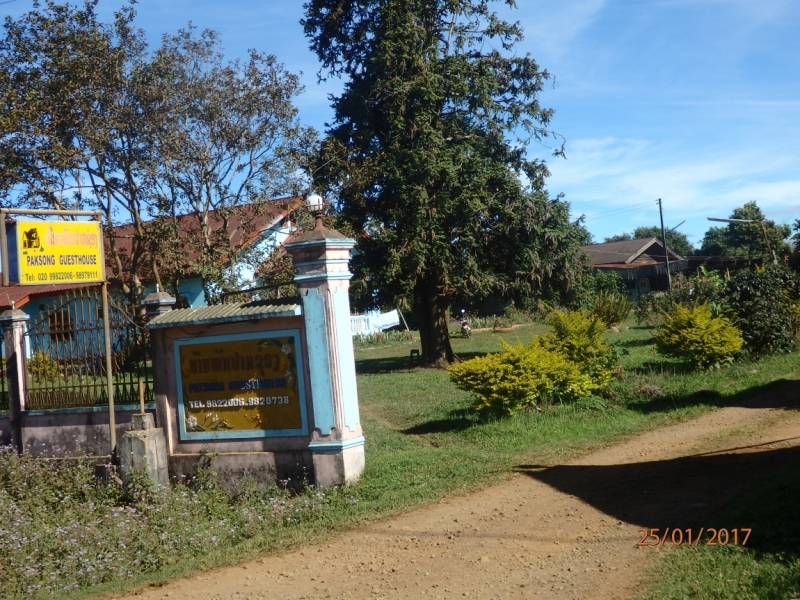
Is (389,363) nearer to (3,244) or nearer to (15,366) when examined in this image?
(15,366)

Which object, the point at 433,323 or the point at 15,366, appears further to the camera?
the point at 433,323

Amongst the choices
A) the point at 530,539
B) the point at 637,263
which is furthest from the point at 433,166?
the point at 637,263

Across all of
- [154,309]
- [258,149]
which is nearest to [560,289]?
[258,149]

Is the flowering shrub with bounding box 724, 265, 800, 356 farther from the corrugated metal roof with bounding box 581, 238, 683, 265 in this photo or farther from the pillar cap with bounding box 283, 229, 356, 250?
the corrugated metal roof with bounding box 581, 238, 683, 265

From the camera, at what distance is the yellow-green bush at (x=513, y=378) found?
11836 mm

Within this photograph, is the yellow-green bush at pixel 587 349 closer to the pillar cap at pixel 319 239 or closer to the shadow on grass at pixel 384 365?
the pillar cap at pixel 319 239

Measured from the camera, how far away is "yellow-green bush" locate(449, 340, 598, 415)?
38.8 feet

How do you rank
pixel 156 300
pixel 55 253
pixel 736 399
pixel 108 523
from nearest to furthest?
pixel 108 523 → pixel 156 300 → pixel 55 253 → pixel 736 399

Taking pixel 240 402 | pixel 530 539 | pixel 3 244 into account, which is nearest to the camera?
pixel 530 539

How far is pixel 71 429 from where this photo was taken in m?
11.2

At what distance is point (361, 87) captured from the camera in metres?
22.0

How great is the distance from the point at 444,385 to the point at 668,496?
10.6m

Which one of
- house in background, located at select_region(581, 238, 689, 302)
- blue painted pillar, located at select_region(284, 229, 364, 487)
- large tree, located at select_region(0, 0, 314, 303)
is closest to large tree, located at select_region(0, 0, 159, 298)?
large tree, located at select_region(0, 0, 314, 303)
